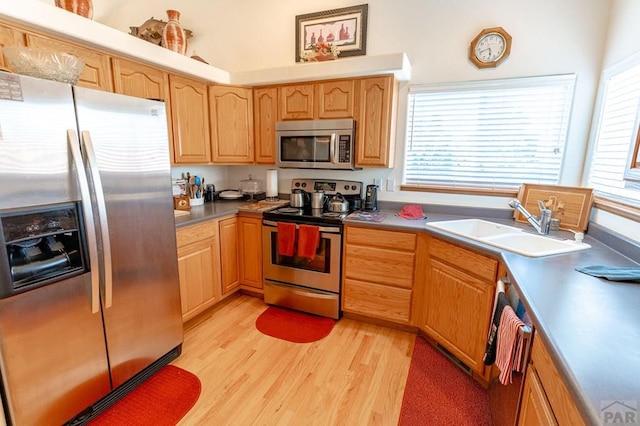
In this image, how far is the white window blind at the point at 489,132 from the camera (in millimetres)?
2303

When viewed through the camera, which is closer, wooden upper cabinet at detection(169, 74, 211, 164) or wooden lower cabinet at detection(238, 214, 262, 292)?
wooden upper cabinet at detection(169, 74, 211, 164)

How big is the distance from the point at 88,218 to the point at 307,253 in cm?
150

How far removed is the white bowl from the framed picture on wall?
71.3 inches

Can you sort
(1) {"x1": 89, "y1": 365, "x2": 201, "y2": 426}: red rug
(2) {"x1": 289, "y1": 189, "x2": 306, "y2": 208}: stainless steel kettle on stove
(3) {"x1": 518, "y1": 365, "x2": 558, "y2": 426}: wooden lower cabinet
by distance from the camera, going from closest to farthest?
(3) {"x1": 518, "y1": 365, "x2": 558, "y2": 426}: wooden lower cabinet
(1) {"x1": 89, "y1": 365, "x2": 201, "y2": 426}: red rug
(2) {"x1": 289, "y1": 189, "x2": 306, "y2": 208}: stainless steel kettle on stove

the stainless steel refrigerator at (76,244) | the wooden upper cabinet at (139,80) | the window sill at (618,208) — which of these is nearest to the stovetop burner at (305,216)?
the stainless steel refrigerator at (76,244)

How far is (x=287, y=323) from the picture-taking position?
2.57 metres

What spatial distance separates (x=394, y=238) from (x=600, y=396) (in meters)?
1.68

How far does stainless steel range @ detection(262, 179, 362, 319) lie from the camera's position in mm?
2502

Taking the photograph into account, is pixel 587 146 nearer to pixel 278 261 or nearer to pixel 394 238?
pixel 394 238

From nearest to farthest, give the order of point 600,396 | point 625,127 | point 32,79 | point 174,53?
point 600,396 < point 32,79 < point 625,127 < point 174,53

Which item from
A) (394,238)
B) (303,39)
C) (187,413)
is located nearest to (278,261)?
(394,238)

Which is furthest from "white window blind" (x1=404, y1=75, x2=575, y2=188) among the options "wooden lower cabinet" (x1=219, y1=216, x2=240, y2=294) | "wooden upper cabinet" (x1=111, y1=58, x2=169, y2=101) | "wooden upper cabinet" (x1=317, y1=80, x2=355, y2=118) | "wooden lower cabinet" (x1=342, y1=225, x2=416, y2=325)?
A: "wooden upper cabinet" (x1=111, y1=58, x2=169, y2=101)

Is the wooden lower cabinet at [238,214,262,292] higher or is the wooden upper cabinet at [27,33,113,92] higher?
the wooden upper cabinet at [27,33,113,92]

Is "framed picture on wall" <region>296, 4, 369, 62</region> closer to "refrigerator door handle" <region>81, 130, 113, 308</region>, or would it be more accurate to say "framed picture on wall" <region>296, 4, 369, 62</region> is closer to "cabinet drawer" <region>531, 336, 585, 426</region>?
"refrigerator door handle" <region>81, 130, 113, 308</region>
